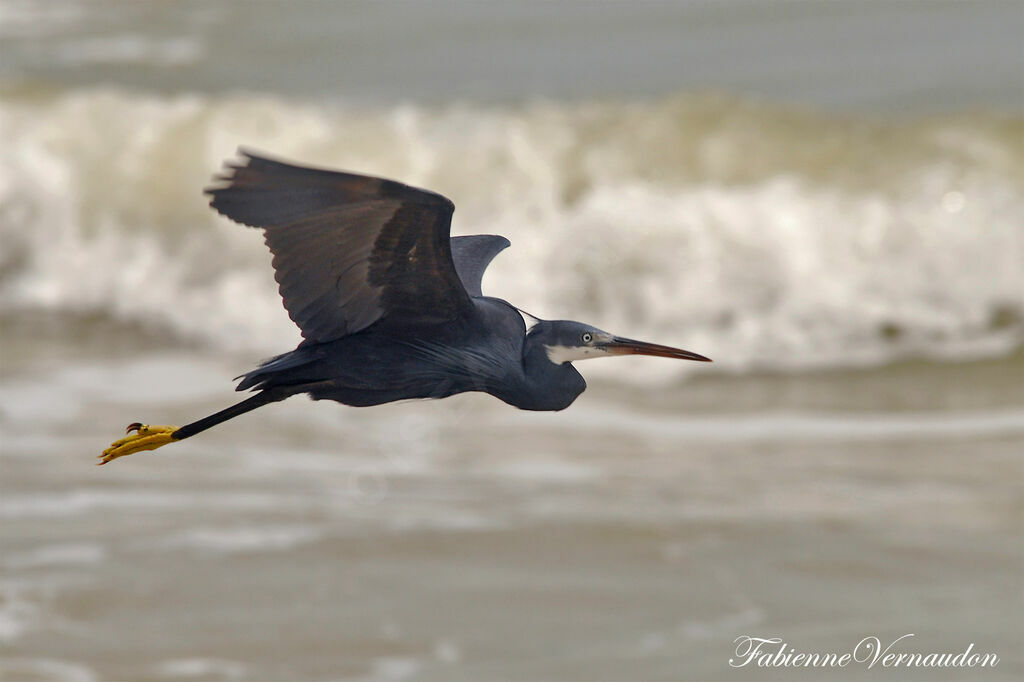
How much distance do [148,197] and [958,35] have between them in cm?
699

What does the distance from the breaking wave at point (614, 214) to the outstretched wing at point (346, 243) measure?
23.1ft

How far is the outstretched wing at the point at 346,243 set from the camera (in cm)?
246

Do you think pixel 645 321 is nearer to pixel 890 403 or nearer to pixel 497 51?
pixel 890 403

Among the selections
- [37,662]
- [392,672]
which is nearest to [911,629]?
[392,672]

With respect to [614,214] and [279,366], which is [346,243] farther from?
[614,214]

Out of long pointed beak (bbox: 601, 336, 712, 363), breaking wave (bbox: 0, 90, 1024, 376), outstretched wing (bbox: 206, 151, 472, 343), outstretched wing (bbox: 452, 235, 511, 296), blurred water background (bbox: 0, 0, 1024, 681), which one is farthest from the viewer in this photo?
breaking wave (bbox: 0, 90, 1024, 376)

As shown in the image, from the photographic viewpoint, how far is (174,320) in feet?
35.1

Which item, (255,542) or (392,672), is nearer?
(392,672)

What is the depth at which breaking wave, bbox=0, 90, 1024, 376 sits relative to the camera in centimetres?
1005

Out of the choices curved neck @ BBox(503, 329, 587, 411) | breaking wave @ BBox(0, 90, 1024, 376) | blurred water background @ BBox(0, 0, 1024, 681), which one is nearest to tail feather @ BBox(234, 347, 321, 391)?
curved neck @ BBox(503, 329, 587, 411)

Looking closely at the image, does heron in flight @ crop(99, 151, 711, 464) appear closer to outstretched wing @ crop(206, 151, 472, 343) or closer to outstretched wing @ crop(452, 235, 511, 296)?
outstretched wing @ crop(206, 151, 472, 343)

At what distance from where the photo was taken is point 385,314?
8.52ft

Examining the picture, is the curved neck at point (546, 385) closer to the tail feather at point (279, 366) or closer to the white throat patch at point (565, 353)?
the white throat patch at point (565, 353)
